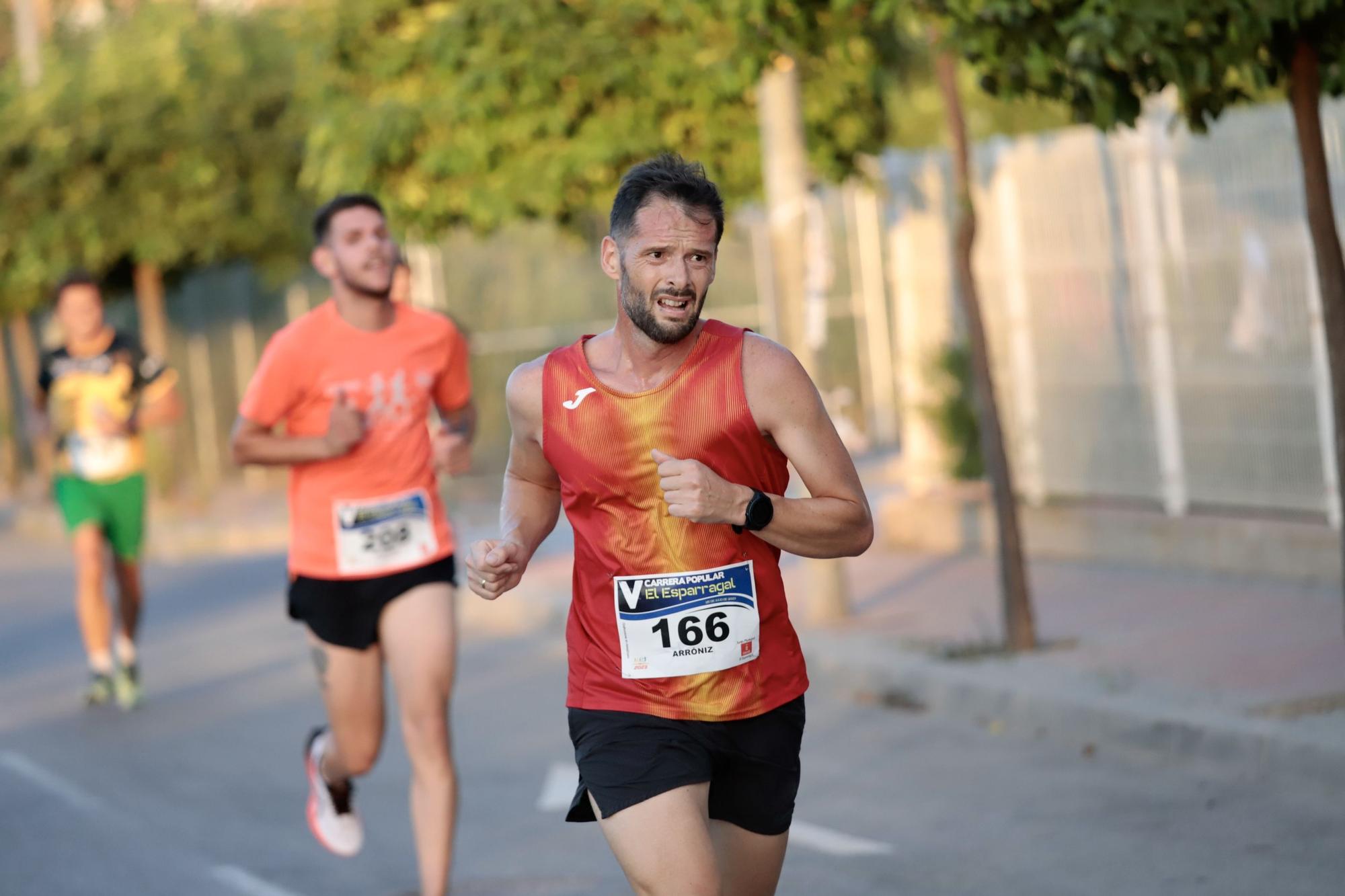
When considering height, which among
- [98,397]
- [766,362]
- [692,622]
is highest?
[766,362]

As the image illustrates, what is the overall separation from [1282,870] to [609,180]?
837 cm

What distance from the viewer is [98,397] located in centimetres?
1105

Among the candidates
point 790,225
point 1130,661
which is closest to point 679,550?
point 1130,661

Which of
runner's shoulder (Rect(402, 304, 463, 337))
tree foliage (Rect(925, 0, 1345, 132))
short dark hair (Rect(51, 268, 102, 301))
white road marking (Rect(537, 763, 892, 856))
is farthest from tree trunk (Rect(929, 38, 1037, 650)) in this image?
short dark hair (Rect(51, 268, 102, 301))

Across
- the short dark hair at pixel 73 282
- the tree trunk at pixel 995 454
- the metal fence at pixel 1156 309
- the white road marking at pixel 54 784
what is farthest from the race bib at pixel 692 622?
the short dark hair at pixel 73 282

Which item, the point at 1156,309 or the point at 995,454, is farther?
the point at 1156,309

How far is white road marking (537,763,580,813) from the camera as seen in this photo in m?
7.86

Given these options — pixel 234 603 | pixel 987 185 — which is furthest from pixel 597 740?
pixel 234 603

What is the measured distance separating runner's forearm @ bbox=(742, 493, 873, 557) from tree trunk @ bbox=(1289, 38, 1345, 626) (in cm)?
372

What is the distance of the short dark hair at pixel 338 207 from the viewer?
6.47 meters

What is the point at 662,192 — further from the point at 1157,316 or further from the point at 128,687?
the point at 1157,316

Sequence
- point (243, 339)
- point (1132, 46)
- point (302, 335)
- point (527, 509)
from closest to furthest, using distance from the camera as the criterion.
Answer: point (527, 509) < point (302, 335) < point (1132, 46) < point (243, 339)

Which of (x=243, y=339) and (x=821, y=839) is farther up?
(x=243, y=339)

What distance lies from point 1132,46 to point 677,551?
132 inches
